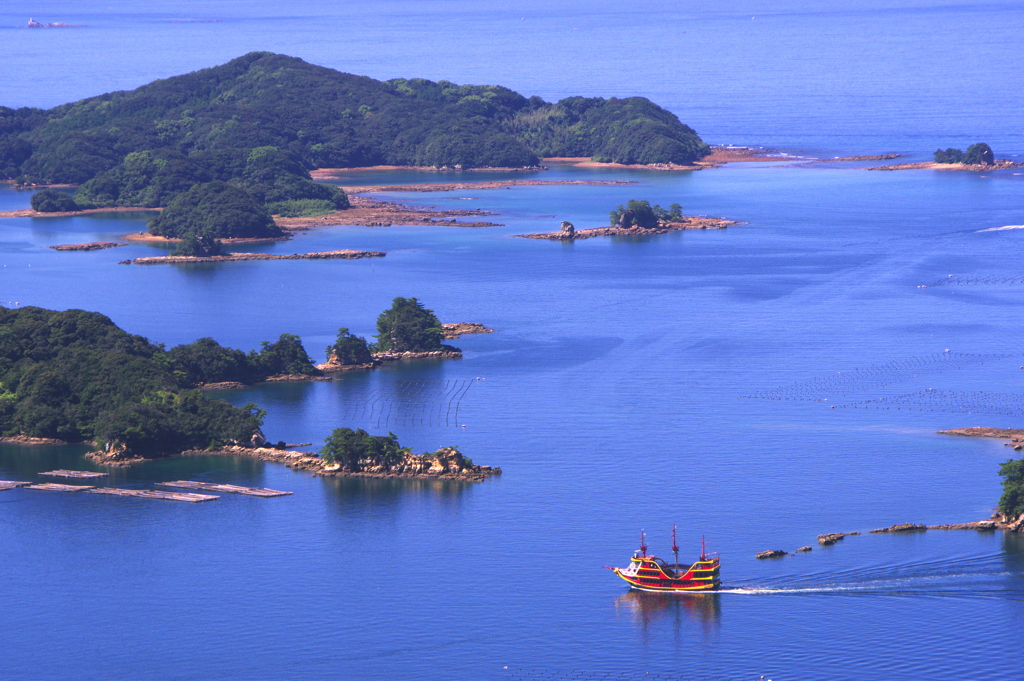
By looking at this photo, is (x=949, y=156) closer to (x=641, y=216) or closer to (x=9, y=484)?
(x=641, y=216)

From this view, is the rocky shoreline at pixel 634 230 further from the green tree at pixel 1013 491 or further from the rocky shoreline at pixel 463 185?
the green tree at pixel 1013 491

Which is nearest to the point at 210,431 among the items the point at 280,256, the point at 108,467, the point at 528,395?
the point at 108,467

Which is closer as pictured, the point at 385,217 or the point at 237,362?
the point at 237,362

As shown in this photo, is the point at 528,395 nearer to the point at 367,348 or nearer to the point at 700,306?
the point at 367,348

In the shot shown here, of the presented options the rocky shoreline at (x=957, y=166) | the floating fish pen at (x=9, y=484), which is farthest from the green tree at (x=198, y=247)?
the rocky shoreline at (x=957, y=166)

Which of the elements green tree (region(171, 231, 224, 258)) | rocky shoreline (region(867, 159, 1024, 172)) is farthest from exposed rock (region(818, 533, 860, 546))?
rocky shoreline (region(867, 159, 1024, 172))

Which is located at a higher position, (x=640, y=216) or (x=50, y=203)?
(x=50, y=203)

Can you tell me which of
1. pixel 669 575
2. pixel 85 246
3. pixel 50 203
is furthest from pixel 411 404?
pixel 50 203

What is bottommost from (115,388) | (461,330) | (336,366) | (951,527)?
(951,527)
